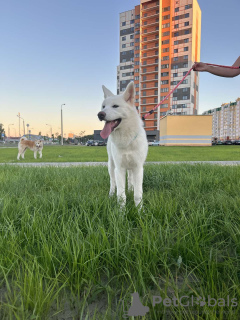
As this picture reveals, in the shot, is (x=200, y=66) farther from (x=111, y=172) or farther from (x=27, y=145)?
(x=27, y=145)

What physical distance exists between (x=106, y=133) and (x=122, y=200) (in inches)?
32.7

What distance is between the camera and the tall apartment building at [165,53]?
145 feet

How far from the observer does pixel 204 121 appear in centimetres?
2481

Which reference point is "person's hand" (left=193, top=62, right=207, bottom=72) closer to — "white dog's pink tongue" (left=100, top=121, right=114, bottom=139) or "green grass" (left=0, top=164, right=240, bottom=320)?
"white dog's pink tongue" (left=100, top=121, right=114, bottom=139)

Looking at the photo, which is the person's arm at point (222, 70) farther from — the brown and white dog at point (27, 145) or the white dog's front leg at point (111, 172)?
the brown and white dog at point (27, 145)

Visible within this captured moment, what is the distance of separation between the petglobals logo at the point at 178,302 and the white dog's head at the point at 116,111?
149 cm

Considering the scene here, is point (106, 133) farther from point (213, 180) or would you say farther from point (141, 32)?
point (141, 32)

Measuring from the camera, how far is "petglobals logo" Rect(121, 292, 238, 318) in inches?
35.6

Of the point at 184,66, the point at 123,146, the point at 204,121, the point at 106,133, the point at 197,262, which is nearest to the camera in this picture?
the point at 197,262

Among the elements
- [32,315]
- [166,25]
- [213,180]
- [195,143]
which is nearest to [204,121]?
[195,143]

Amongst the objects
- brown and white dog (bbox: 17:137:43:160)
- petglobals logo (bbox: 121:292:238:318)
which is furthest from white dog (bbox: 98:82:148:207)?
brown and white dog (bbox: 17:137:43:160)

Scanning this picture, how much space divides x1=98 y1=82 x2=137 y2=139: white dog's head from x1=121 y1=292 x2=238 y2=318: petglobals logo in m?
1.49

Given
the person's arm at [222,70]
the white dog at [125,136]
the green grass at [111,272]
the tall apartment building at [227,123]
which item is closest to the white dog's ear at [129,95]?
the white dog at [125,136]

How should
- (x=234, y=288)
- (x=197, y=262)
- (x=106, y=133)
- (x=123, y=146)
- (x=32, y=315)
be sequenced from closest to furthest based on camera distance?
1. (x=32, y=315)
2. (x=234, y=288)
3. (x=197, y=262)
4. (x=106, y=133)
5. (x=123, y=146)
